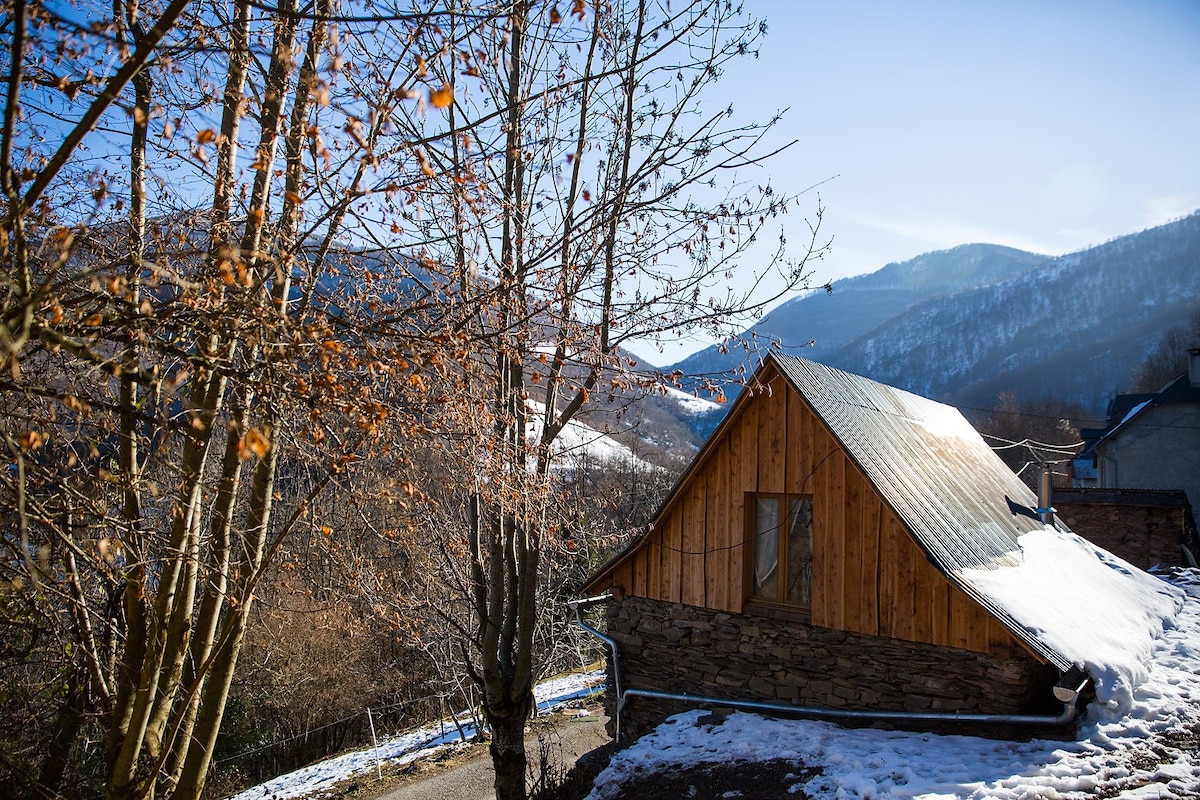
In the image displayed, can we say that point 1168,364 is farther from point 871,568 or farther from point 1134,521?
point 871,568

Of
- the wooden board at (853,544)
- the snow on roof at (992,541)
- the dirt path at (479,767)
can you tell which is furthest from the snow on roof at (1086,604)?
the dirt path at (479,767)

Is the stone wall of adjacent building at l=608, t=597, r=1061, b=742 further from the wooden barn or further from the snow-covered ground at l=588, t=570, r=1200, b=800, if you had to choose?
the snow-covered ground at l=588, t=570, r=1200, b=800

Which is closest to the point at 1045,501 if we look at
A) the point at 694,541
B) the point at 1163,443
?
the point at 694,541

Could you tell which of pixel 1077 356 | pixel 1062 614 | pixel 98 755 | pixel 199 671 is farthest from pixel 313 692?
pixel 1077 356

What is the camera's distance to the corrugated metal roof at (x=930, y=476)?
777cm

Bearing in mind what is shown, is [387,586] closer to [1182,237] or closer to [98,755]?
[98,755]

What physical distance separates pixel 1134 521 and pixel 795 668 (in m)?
13.2

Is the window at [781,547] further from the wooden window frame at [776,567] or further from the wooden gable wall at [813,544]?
the wooden gable wall at [813,544]

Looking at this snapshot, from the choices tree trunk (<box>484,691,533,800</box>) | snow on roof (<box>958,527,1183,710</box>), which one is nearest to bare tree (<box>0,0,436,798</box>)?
tree trunk (<box>484,691,533,800</box>)

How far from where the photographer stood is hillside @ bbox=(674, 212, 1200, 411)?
9688cm

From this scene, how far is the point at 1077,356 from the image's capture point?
103812 mm

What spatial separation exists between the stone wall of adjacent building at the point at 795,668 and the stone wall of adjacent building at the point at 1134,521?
39.6ft

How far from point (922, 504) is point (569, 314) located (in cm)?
508

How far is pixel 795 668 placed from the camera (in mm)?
8680
